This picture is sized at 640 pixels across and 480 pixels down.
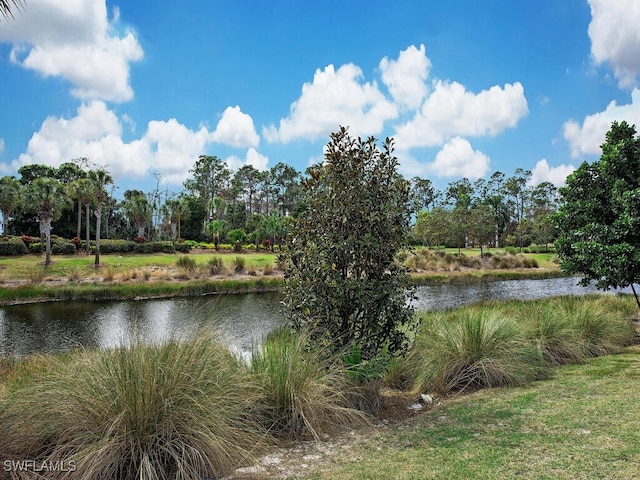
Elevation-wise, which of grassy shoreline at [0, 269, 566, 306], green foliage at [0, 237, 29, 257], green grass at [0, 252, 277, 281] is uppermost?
green foliage at [0, 237, 29, 257]

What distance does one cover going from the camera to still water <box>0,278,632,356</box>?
14.6 metres

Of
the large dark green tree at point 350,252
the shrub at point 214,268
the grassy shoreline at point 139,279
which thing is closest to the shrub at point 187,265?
the grassy shoreline at point 139,279

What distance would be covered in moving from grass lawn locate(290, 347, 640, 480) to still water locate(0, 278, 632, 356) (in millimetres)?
7575

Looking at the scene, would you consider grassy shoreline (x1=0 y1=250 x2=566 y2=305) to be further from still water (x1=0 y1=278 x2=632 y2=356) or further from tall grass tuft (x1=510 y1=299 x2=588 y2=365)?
tall grass tuft (x1=510 y1=299 x2=588 y2=365)

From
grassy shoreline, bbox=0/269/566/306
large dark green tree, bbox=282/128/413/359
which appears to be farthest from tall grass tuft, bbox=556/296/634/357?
grassy shoreline, bbox=0/269/566/306

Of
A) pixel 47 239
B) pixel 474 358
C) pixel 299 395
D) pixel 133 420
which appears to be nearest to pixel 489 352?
pixel 474 358

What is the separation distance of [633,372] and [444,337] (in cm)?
265

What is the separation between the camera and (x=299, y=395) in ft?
14.7

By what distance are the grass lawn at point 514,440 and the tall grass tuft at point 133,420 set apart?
86 centimetres

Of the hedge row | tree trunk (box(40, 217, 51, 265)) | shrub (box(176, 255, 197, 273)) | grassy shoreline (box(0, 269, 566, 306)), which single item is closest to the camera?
grassy shoreline (box(0, 269, 566, 306))

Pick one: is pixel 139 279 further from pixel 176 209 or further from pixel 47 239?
pixel 176 209

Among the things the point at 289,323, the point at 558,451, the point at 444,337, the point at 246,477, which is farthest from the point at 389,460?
the point at 444,337

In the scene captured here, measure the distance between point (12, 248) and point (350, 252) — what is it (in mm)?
44598

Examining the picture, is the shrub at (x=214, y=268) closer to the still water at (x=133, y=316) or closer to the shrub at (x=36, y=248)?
the still water at (x=133, y=316)
